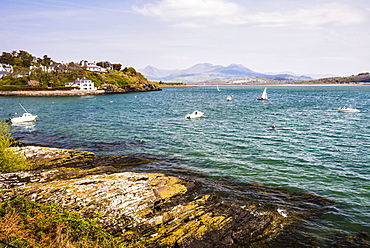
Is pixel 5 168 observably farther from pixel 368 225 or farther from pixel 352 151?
pixel 352 151

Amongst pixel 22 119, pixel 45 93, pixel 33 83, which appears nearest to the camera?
pixel 22 119

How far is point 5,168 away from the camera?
61.2 feet

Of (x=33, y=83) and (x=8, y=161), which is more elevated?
(x=33, y=83)

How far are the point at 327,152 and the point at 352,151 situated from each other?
341 cm

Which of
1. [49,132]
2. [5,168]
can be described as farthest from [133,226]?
[49,132]

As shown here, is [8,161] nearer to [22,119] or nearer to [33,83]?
[22,119]

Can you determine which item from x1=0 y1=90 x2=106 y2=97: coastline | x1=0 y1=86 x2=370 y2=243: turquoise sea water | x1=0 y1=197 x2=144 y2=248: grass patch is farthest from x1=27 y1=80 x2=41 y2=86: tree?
x1=0 y1=197 x2=144 y2=248: grass patch

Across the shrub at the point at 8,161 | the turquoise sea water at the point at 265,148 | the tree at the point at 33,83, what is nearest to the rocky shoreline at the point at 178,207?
the turquoise sea water at the point at 265,148

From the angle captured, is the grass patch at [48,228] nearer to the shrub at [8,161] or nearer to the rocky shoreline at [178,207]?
the rocky shoreline at [178,207]

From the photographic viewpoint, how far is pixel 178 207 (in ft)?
46.1

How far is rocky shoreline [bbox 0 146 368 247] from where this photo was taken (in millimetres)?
12391

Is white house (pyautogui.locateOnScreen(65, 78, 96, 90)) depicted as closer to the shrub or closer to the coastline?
the coastline

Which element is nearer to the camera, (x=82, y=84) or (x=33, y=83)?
(x=33, y=83)

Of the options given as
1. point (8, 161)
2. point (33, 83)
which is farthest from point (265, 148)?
point (33, 83)
